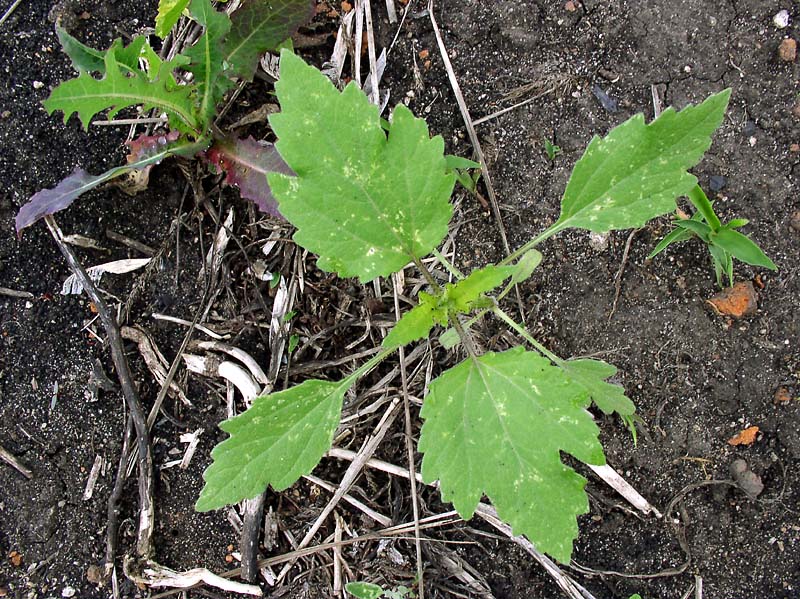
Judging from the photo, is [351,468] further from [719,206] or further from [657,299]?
[719,206]

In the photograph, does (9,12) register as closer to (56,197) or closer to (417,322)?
(56,197)

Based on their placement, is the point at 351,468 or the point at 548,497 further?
the point at 351,468

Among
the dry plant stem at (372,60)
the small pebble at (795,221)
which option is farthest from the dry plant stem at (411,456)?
the small pebble at (795,221)

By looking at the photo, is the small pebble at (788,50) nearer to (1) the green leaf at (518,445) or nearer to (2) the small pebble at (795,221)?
(2) the small pebble at (795,221)

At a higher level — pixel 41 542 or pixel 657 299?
pixel 657 299

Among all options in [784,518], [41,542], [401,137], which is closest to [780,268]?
[784,518]

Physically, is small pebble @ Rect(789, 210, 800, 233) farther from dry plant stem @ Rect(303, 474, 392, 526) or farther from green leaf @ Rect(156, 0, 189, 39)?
green leaf @ Rect(156, 0, 189, 39)

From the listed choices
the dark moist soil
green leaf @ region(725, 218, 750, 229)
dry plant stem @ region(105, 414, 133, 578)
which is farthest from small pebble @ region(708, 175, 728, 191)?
dry plant stem @ region(105, 414, 133, 578)

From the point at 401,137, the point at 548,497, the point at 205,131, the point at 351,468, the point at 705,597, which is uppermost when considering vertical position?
the point at 401,137
